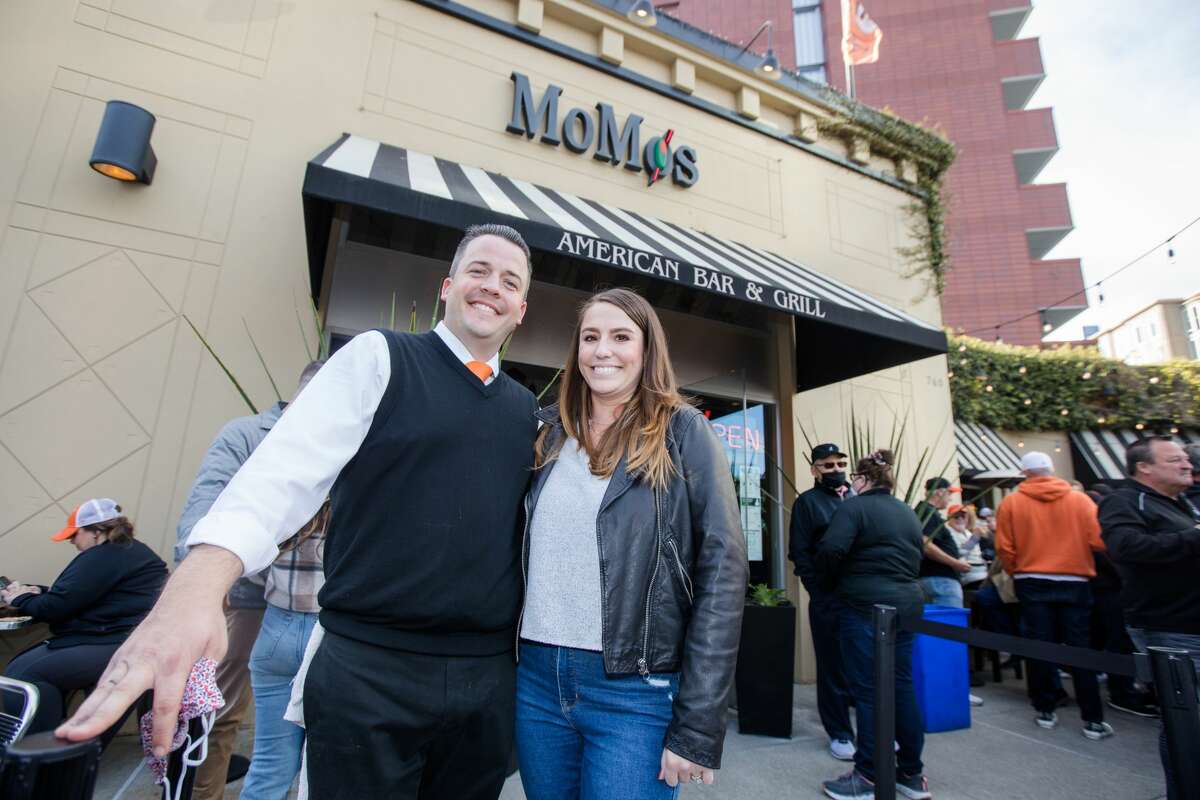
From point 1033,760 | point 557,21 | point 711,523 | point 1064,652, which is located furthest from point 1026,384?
point 711,523

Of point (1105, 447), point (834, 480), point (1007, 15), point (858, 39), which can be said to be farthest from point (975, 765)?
point (1007, 15)

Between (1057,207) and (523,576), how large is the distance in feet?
79.1

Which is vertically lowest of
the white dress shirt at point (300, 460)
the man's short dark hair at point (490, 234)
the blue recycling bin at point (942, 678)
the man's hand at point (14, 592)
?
the blue recycling bin at point (942, 678)

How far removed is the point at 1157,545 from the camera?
292 centimetres

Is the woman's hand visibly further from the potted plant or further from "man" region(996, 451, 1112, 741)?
"man" region(996, 451, 1112, 741)

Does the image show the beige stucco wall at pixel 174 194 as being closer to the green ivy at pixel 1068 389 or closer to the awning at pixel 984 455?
the awning at pixel 984 455

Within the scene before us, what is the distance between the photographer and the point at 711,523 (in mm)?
1354

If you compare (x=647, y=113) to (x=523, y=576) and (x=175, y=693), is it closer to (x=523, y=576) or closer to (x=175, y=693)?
(x=523, y=576)

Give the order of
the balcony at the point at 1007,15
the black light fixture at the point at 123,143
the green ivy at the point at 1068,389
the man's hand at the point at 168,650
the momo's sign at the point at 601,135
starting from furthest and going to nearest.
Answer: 1. the balcony at the point at 1007,15
2. the green ivy at the point at 1068,389
3. the momo's sign at the point at 601,135
4. the black light fixture at the point at 123,143
5. the man's hand at the point at 168,650

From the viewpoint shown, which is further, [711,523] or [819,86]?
[819,86]

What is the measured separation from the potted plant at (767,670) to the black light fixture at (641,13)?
550 centimetres

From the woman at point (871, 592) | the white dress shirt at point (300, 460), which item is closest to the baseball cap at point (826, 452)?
the woman at point (871, 592)

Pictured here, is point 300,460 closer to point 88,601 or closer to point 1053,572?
point 88,601

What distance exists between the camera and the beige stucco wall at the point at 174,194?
3.44 metres
